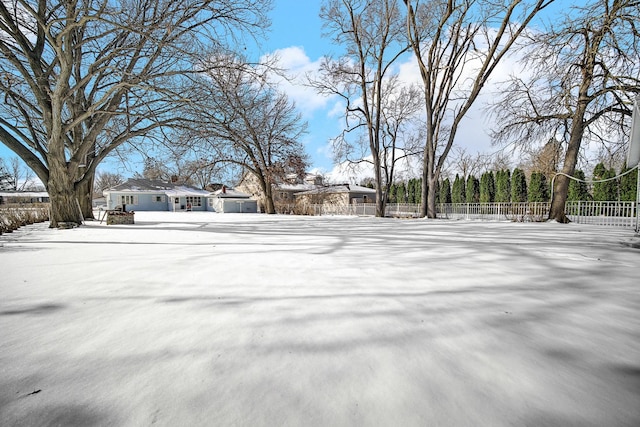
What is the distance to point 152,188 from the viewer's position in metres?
37.6

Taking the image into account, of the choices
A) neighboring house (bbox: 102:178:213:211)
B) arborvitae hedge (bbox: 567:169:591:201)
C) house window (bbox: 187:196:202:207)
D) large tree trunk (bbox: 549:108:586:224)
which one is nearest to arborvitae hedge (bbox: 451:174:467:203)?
arborvitae hedge (bbox: 567:169:591:201)

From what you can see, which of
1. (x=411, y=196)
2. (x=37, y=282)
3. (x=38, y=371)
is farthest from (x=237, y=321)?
(x=411, y=196)

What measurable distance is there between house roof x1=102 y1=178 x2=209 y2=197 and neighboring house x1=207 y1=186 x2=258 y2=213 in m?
4.32

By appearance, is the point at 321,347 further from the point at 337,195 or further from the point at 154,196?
the point at 154,196

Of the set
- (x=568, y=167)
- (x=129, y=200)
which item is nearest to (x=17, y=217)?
(x=568, y=167)

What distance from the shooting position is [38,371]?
1255 millimetres

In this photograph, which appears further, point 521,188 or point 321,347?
point 521,188

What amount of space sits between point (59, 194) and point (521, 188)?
2692cm

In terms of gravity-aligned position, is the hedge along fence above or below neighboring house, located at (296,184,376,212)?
below

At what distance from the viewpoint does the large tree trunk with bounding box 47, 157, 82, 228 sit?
8422 mm

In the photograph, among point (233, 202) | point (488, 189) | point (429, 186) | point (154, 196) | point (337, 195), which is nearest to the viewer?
point (429, 186)

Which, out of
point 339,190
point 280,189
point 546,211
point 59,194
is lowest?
point 546,211

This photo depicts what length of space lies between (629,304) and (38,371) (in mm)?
3514

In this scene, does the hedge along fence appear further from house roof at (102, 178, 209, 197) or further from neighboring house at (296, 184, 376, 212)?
house roof at (102, 178, 209, 197)
